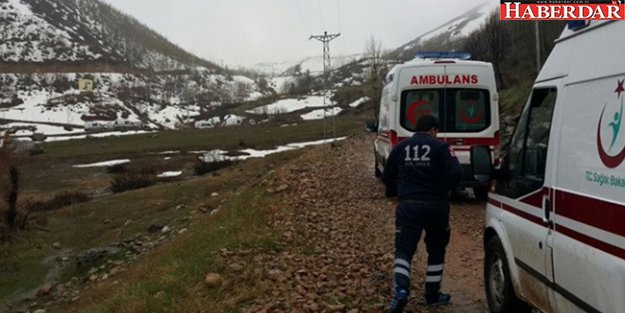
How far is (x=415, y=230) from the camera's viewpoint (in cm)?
554

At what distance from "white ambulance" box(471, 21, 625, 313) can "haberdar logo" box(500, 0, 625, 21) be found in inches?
3.6

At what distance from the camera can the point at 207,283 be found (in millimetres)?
7227

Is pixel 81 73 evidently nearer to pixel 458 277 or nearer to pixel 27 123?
pixel 27 123

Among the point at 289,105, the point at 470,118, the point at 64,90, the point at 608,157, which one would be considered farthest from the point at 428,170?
the point at 64,90

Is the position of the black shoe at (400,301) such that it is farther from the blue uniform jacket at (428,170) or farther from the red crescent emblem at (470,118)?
the red crescent emblem at (470,118)

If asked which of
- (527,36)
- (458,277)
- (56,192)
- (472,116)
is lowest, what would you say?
(56,192)

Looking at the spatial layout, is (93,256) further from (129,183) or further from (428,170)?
(129,183)

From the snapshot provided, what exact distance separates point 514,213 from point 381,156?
941 centimetres

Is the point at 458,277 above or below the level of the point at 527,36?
below

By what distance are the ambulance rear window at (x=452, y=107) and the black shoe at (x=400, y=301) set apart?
6.75m

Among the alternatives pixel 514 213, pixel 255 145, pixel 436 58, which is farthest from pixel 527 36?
pixel 514 213

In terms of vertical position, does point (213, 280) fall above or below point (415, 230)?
below

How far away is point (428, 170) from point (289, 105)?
159907 mm

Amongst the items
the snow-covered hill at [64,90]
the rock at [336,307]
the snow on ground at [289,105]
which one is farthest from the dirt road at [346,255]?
the snow on ground at [289,105]
